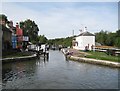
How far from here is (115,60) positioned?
158ft

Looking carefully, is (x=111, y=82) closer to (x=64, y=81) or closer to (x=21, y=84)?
(x=64, y=81)

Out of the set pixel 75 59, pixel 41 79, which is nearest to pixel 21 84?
pixel 41 79

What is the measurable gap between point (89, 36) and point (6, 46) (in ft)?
128

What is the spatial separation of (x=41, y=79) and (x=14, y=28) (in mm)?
67527

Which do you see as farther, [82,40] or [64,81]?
[82,40]

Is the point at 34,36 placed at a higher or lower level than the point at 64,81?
higher

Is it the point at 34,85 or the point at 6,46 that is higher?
the point at 6,46

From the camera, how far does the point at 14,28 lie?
9881 cm

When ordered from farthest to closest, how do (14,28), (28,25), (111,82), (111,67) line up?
(28,25) → (14,28) → (111,67) → (111,82)

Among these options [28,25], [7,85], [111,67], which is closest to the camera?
[7,85]

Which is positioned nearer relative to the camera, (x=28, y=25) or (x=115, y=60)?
(x=115, y=60)

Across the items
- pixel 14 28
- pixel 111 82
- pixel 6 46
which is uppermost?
pixel 14 28

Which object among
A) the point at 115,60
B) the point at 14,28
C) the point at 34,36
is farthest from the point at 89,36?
the point at 34,36

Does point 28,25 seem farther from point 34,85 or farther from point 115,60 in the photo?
point 34,85
